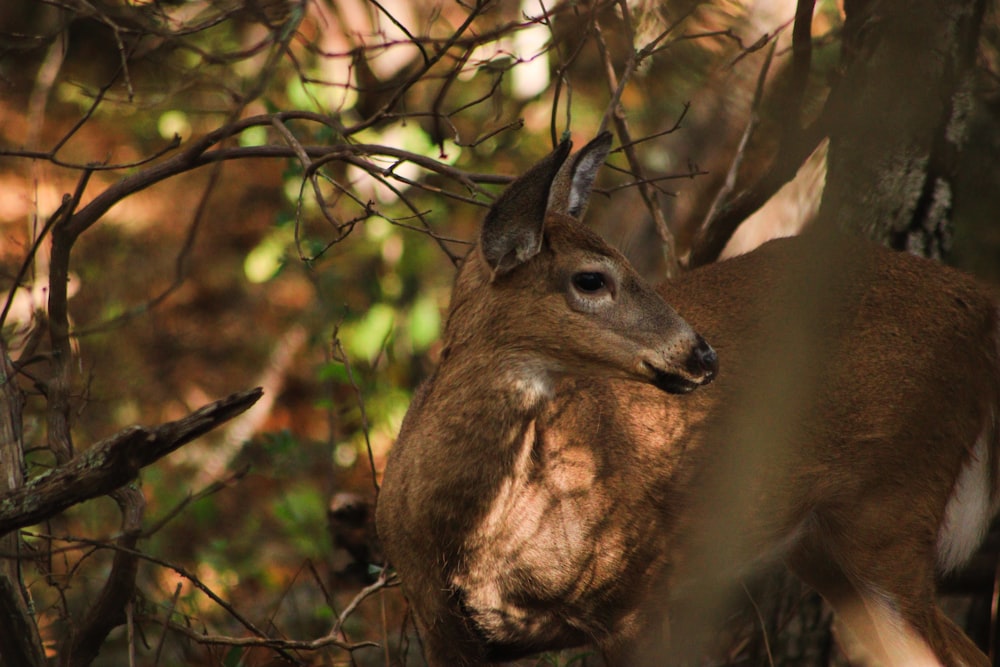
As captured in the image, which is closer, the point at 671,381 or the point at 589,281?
the point at 671,381

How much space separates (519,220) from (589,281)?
37 centimetres

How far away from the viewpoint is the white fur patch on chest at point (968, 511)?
16.0ft

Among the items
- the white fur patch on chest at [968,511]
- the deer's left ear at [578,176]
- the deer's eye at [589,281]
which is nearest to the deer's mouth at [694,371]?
the deer's eye at [589,281]

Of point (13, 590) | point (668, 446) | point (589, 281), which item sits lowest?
point (13, 590)

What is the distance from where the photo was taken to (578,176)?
4816 millimetres

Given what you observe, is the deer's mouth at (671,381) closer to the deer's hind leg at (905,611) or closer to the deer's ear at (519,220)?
the deer's ear at (519,220)

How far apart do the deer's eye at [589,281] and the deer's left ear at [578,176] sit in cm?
50

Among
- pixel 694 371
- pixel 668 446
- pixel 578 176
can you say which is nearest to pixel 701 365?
pixel 694 371

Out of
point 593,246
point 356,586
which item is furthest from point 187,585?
point 593,246

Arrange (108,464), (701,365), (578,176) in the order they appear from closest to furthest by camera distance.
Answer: (108,464), (701,365), (578,176)

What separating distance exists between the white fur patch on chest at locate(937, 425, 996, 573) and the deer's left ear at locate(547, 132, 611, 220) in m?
2.00

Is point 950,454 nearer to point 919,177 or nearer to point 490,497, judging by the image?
point 919,177

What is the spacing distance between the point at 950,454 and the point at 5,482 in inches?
144

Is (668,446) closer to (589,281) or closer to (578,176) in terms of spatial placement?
(589,281)
